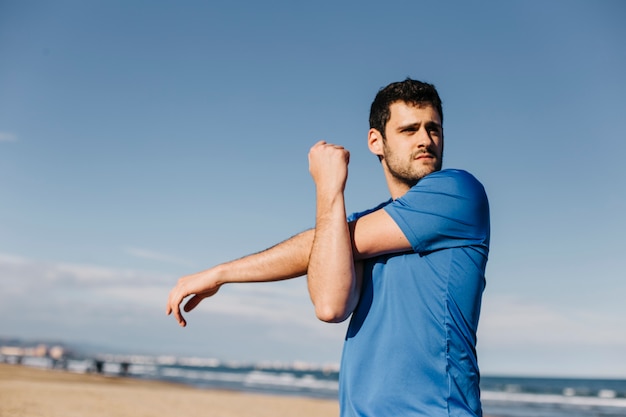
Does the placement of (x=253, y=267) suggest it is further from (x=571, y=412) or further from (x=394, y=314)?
(x=571, y=412)

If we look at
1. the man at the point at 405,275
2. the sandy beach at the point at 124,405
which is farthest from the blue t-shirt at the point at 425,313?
the sandy beach at the point at 124,405

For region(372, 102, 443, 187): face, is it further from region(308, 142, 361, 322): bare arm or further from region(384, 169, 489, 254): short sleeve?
region(308, 142, 361, 322): bare arm

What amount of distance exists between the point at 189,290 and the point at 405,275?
2.58ft

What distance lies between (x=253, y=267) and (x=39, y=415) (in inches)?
474

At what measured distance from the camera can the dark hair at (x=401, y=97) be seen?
2.08 m

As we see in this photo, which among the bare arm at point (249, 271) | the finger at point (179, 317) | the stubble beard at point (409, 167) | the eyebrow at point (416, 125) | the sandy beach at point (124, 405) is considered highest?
the eyebrow at point (416, 125)

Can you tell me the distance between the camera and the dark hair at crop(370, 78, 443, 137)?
2.08 metres

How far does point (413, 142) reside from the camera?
2.03 meters

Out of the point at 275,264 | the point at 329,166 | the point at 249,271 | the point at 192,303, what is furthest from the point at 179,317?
the point at 329,166

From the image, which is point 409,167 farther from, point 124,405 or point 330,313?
point 124,405

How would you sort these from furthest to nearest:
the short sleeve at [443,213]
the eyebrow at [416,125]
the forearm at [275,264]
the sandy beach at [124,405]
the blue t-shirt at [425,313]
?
1. the sandy beach at [124,405]
2. the eyebrow at [416,125]
3. the forearm at [275,264]
4. the short sleeve at [443,213]
5. the blue t-shirt at [425,313]

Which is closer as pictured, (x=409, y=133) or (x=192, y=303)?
(x=409, y=133)

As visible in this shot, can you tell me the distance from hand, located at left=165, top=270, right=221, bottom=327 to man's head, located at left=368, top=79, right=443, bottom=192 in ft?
2.39

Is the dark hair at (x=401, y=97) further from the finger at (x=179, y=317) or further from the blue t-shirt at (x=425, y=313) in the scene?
the finger at (x=179, y=317)
